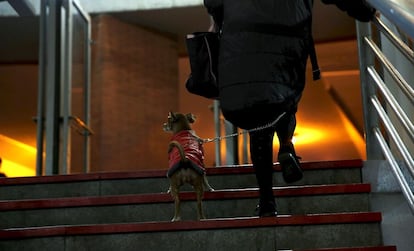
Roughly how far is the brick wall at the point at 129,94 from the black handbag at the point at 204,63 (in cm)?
456

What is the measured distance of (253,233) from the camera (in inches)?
122

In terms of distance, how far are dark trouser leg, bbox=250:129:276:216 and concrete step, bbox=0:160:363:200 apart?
0.68m

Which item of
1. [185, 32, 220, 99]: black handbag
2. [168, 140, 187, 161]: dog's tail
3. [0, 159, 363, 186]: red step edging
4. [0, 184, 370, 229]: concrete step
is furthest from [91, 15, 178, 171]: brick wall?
[185, 32, 220, 99]: black handbag

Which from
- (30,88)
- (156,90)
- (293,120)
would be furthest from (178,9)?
(293,120)

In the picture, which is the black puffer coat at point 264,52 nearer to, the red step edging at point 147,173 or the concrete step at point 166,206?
the concrete step at point 166,206

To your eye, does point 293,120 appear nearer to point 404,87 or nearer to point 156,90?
point 404,87

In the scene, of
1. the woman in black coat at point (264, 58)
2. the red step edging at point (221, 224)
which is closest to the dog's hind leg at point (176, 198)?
the red step edging at point (221, 224)

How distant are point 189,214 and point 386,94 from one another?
45.6 inches

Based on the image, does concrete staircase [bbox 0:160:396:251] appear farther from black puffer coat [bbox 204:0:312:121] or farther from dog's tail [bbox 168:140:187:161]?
black puffer coat [bbox 204:0:312:121]

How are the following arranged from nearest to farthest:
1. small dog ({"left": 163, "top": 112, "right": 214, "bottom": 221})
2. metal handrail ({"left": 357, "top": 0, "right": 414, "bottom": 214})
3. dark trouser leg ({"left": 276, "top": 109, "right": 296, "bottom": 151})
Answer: metal handrail ({"left": 357, "top": 0, "right": 414, "bottom": 214}), dark trouser leg ({"left": 276, "top": 109, "right": 296, "bottom": 151}), small dog ({"left": 163, "top": 112, "right": 214, "bottom": 221})

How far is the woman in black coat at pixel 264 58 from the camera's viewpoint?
291cm

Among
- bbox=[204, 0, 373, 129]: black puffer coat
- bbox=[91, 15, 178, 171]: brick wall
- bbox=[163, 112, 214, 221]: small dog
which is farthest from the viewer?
bbox=[91, 15, 178, 171]: brick wall

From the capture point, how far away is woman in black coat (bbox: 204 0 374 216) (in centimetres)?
291

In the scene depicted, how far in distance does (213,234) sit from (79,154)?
12.3ft
